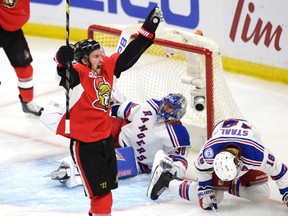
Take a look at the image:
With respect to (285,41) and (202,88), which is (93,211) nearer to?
(202,88)

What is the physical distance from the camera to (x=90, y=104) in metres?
4.35

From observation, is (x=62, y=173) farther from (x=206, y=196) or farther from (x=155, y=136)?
(x=206, y=196)

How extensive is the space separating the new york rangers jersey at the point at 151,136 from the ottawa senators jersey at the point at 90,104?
1.01 meters

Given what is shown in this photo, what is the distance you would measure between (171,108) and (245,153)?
794mm

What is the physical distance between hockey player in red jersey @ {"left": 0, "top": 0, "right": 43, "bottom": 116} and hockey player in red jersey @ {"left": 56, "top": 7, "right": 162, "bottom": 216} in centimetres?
190

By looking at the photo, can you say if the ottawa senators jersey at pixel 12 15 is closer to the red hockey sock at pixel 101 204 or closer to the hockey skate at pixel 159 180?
the hockey skate at pixel 159 180

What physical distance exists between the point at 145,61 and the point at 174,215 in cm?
178

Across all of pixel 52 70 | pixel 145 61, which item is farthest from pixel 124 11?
pixel 145 61

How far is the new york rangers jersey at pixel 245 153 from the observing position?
4680mm

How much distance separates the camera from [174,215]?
489 centimetres

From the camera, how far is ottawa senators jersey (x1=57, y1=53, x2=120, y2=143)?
4.34m

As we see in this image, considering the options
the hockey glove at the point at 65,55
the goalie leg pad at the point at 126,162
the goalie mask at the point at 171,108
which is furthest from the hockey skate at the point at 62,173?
the hockey glove at the point at 65,55

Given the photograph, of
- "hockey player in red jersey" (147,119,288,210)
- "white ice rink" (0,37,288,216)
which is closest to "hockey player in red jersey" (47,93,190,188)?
"white ice rink" (0,37,288,216)

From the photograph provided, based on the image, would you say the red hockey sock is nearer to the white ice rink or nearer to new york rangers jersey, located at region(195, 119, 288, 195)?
the white ice rink
